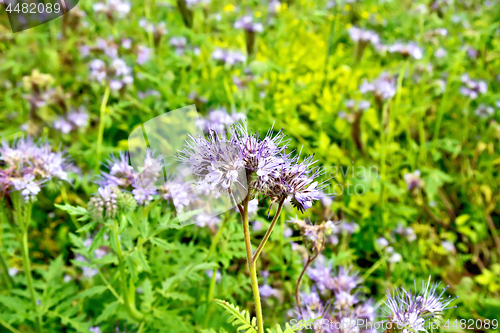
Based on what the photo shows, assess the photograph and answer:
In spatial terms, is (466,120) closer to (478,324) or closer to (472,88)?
(472,88)

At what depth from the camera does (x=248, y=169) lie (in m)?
0.92

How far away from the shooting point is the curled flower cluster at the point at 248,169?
90 centimetres

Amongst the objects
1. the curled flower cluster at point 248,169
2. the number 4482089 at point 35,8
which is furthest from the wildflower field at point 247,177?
the number 4482089 at point 35,8

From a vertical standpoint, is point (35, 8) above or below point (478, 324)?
above

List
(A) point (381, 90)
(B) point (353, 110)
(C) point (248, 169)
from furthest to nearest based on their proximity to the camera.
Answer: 1. (B) point (353, 110)
2. (A) point (381, 90)
3. (C) point (248, 169)

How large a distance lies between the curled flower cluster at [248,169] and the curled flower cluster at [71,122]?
5.55 ft

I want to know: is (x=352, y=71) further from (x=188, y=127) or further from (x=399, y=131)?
(x=188, y=127)

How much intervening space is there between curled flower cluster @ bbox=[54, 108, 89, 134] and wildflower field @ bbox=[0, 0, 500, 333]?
1cm

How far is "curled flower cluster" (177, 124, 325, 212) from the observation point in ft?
2.96

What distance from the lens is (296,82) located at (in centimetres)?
302

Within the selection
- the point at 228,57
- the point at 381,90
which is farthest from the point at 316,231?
the point at 228,57

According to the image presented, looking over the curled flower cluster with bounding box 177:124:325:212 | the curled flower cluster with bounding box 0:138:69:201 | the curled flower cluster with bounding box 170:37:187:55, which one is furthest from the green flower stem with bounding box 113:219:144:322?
the curled flower cluster with bounding box 170:37:187:55

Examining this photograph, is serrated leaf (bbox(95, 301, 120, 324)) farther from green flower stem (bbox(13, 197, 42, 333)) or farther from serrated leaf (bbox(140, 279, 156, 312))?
green flower stem (bbox(13, 197, 42, 333))

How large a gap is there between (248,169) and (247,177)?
0.06ft
